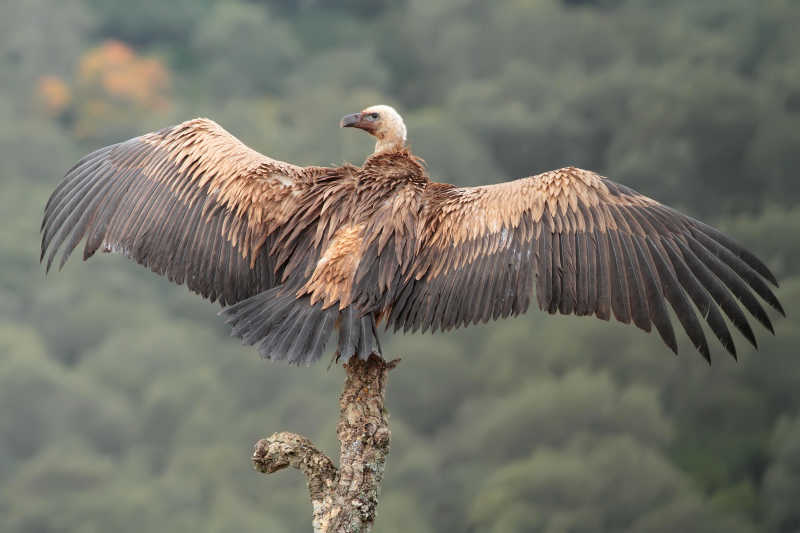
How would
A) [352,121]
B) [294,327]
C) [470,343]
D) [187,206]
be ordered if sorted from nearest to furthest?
[294,327] < [187,206] < [352,121] < [470,343]

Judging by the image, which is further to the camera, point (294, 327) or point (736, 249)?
point (736, 249)

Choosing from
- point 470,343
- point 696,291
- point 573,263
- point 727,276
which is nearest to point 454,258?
point 573,263

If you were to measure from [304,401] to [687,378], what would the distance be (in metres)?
9.97

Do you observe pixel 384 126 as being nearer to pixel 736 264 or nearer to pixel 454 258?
pixel 454 258

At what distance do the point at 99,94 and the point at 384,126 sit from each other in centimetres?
5494

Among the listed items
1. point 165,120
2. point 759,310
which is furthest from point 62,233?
point 165,120

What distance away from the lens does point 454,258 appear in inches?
247

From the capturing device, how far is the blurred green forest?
103ft

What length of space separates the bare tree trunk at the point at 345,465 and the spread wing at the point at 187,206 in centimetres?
128

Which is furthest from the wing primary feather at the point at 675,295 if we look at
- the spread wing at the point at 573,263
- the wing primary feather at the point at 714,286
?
the wing primary feather at the point at 714,286

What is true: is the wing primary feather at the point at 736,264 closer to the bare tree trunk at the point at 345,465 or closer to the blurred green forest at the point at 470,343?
the bare tree trunk at the point at 345,465

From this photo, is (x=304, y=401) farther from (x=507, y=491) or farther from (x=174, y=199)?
(x=174, y=199)

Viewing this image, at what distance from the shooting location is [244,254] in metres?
6.68

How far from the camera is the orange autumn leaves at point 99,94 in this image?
58188 millimetres
